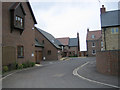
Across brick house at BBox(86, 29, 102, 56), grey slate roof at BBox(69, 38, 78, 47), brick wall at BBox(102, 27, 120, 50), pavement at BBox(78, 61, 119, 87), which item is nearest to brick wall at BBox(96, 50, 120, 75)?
pavement at BBox(78, 61, 119, 87)

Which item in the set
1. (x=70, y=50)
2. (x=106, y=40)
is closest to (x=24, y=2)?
(x=106, y=40)

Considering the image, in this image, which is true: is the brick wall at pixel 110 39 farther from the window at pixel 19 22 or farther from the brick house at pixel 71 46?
the brick house at pixel 71 46

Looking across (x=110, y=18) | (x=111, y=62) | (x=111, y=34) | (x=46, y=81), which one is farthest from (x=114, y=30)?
(x=46, y=81)

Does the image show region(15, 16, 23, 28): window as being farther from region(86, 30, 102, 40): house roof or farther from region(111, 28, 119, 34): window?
region(86, 30, 102, 40): house roof

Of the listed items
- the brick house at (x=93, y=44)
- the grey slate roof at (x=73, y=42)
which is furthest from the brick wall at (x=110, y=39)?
the grey slate roof at (x=73, y=42)

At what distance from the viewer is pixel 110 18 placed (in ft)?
77.8

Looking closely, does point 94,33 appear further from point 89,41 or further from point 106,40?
point 106,40

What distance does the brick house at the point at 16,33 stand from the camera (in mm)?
16250

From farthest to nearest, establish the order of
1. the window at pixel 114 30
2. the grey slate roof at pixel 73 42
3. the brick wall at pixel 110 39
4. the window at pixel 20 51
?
1. the grey slate roof at pixel 73 42
2. the window at pixel 114 30
3. the brick wall at pixel 110 39
4. the window at pixel 20 51

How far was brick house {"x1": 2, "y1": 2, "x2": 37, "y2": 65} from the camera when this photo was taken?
16.2 m

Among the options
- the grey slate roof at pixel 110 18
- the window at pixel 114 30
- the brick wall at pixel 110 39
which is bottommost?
the brick wall at pixel 110 39

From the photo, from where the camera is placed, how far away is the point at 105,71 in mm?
12133

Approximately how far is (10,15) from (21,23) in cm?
216

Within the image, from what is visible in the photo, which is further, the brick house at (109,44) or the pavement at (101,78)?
the brick house at (109,44)
